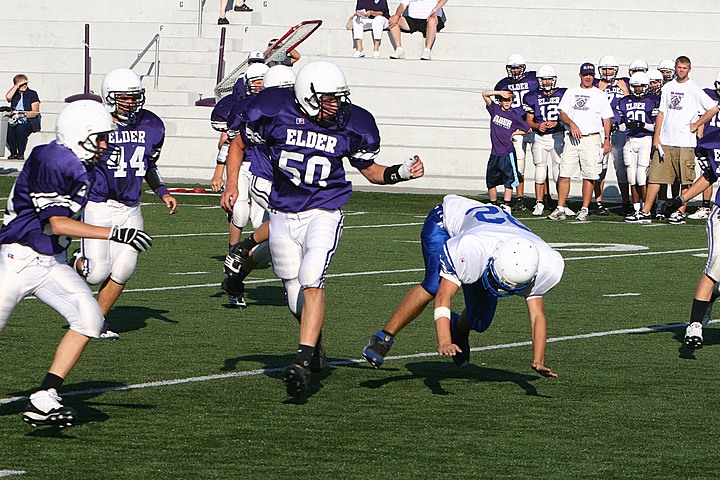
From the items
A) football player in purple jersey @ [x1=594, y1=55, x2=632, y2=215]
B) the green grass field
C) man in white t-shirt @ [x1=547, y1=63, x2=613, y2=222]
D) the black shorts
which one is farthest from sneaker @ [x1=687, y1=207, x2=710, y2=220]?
the black shorts

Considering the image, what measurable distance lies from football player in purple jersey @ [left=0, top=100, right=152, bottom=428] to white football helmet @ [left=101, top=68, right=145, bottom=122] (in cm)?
270

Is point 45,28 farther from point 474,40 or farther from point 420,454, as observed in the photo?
point 420,454

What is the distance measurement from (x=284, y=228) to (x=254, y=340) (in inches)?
61.5

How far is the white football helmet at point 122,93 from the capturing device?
8.77 metres

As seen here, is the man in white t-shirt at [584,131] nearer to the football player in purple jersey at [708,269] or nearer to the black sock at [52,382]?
the football player in purple jersey at [708,269]

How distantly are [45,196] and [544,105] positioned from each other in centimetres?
1268

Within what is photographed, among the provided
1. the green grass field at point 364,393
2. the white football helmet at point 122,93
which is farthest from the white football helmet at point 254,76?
the white football helmet at point 122,93

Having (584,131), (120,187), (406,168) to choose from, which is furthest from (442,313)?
(584,131)

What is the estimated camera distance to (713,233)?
8.33 m

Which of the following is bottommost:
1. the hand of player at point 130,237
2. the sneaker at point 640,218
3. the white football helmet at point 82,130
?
the sneaker at point 640,218

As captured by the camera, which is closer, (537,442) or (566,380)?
(537,442)

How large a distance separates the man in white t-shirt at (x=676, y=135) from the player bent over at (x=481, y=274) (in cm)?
1024

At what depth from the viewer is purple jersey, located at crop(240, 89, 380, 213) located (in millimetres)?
7145

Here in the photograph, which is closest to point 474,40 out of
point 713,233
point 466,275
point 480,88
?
point 480,88
